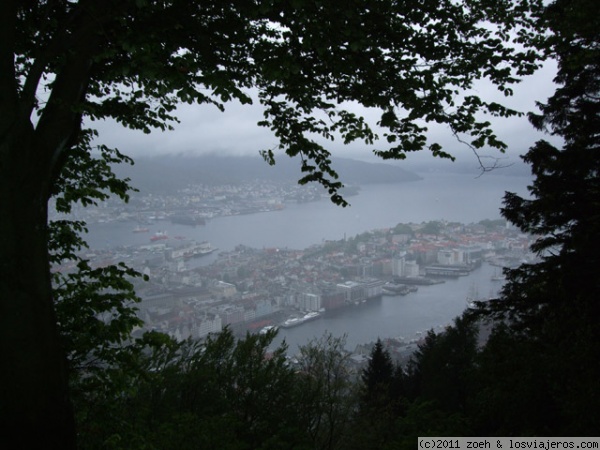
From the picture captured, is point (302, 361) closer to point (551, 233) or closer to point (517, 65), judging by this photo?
point (551, 233)

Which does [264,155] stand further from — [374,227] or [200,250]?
[374,227]

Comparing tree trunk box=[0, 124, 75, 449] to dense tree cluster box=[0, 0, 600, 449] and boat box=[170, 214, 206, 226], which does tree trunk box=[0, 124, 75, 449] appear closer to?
dense tree cluster box=[0, 0, 600, 449]

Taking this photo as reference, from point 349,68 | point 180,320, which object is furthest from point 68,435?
point 180,320

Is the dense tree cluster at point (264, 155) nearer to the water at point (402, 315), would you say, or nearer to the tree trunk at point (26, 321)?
the tree trunk at point (26, 321)

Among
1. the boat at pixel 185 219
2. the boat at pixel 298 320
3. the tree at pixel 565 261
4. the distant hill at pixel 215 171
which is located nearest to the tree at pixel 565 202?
the tree at pixel 565 261

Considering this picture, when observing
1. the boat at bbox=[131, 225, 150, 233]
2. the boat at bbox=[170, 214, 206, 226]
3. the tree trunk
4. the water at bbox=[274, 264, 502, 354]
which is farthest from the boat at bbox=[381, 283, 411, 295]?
the tree trunk

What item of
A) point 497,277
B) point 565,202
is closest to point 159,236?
point 497,277
